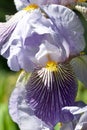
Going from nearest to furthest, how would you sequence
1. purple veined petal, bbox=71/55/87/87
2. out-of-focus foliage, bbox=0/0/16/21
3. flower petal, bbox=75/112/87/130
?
flower petal, bbox=75/112/87/130
purple veined petal, bbox=71/55/87/87
out-of-focus foliage, bbox=0/0/16/21

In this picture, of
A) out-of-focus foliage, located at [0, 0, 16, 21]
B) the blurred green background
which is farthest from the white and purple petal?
out-of-focus foliage, located at [0, 0, 16, 21]

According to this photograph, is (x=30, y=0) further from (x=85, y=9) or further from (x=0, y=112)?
(x=0, y=112)

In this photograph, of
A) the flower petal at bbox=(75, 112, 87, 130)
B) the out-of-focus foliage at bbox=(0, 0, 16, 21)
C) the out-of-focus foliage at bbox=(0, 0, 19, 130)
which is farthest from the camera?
the out-of-focus foliage at bbox=(0, 0, 16, 21)

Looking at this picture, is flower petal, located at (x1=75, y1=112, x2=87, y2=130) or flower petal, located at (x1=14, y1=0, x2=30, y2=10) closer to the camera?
flower petal, located at (x1=75, y1=112, x2=87, y2=130)

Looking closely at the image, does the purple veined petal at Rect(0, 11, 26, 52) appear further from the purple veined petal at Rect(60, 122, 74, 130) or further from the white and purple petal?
the purple veined petal at Rect(60, 122, 74, 130)

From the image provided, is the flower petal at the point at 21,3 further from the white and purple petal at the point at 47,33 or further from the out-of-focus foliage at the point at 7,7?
the out-of-focus foliage at the point at 7,7

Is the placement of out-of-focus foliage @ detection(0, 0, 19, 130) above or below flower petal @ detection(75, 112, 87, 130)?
below

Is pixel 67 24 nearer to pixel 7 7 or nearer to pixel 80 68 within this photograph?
pixel 80 68
